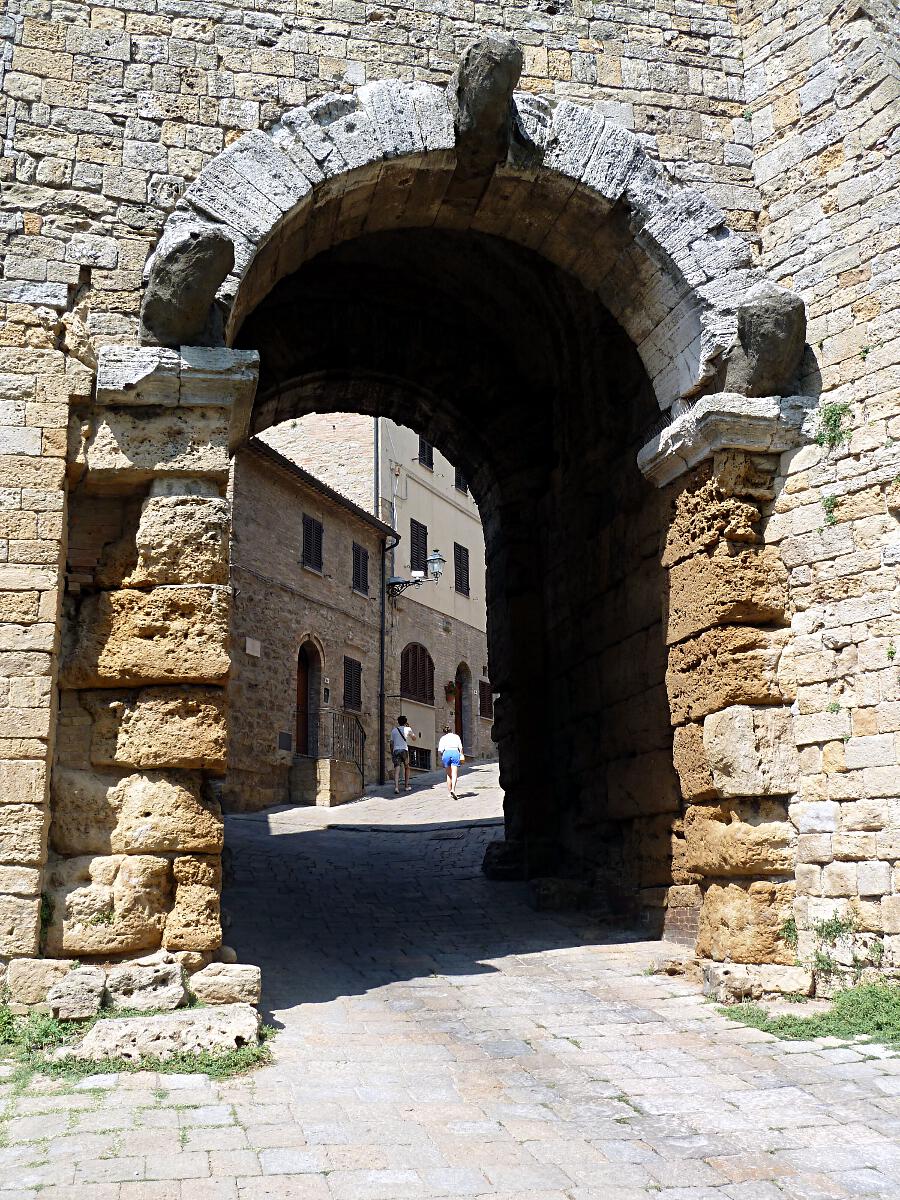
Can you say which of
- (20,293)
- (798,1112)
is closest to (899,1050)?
(798,1112)

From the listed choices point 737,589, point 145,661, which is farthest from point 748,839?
point 145,661

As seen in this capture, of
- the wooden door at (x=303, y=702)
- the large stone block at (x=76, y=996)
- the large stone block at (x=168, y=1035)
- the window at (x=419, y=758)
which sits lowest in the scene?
the large stone block at (x=168, y=1035)

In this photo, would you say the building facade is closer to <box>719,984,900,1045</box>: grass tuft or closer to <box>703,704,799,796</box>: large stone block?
<box>703,704,799,796</box>: large stone block

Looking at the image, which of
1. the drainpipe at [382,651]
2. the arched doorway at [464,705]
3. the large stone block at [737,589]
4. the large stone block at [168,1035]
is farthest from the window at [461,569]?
the large stone block at [168,1035]

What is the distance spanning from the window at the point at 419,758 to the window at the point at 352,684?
1.90m

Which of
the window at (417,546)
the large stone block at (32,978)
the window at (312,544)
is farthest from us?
the window at (417,546)

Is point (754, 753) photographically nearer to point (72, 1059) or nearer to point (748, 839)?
point (748, 839)

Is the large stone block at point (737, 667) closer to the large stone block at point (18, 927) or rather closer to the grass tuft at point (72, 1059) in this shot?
the grass tuft at point (72, 1059)

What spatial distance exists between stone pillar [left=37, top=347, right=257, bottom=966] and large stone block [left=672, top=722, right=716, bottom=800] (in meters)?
2.59

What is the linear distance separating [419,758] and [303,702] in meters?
4.21

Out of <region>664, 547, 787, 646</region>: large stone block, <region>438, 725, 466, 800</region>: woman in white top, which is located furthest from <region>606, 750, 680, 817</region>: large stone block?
<region>438, 725, 466, 800</region>: woman in white top

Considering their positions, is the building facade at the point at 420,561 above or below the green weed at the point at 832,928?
above

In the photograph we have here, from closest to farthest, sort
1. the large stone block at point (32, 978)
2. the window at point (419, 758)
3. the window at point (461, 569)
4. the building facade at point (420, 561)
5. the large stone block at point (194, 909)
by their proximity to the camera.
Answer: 1. the large stone block at point (32, 978)
2. the large stone block at point (194, 909)
3. the window at point (419, 758)
4. the building facade at point (420, 561)
5. the window at point (461, 569)

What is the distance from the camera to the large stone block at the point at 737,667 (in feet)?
20.2
